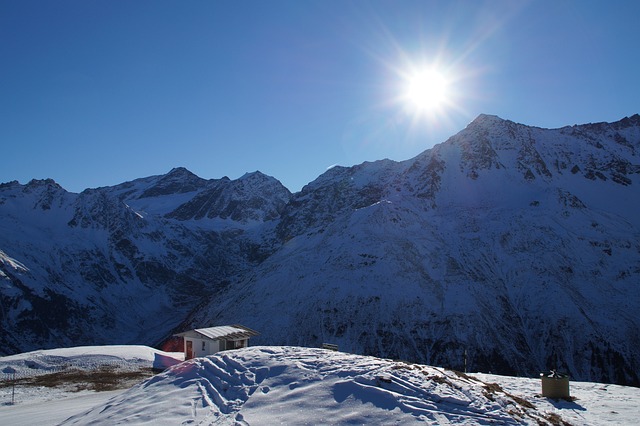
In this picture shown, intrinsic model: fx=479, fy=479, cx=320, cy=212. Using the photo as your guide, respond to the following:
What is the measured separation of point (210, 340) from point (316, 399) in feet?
73.2

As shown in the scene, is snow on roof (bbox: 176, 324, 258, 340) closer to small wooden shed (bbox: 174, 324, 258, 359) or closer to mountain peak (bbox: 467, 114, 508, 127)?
small wooden shed (bbox: 174, 324, 258, 359)

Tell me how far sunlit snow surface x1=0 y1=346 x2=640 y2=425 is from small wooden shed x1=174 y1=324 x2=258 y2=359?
40.6 feet

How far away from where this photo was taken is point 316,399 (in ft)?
64.4

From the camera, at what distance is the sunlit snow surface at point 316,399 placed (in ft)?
60.6

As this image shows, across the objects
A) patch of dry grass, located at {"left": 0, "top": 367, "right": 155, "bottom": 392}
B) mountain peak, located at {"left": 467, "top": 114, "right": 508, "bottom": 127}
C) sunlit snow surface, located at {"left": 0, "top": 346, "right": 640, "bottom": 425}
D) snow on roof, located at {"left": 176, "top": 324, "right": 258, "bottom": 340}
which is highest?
mountain peak, located at {"left": 467, "top": 114, "right": 508, "bottom": 127}

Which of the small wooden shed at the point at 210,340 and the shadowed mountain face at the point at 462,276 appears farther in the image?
the shadowed mountain face at the point at 462,276

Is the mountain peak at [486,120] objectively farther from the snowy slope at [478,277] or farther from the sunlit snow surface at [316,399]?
the sunlit snow surface at [316,399]

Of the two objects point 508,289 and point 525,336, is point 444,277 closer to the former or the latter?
point 508,289

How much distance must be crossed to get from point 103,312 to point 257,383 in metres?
175

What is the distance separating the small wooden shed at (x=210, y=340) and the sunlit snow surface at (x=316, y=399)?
12362 millimetres

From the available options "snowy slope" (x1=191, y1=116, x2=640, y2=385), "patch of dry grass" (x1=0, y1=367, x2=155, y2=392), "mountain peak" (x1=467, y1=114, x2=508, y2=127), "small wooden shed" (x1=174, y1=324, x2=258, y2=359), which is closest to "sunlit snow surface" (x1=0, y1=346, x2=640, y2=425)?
"patch of dry grass" (x1=0, y1=367, x2=155, y2=392)

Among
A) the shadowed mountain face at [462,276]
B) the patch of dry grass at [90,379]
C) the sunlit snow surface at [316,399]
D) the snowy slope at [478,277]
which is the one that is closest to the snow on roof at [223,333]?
the patch of dry grass at [90,379]

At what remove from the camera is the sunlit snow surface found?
60.6 feet

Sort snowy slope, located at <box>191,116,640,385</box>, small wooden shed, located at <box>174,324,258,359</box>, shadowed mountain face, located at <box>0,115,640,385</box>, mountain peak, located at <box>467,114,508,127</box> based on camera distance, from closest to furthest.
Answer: small wooden shed, located at <box>174,324,258,359</box>
snowy slope, located at <box>191,116,640,385</box>
shadowed mountain face, located at <box>0,115,640,385</box>
mountain peak, located at <box>467,114,508,127</box>
